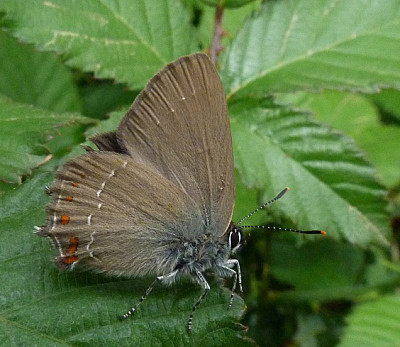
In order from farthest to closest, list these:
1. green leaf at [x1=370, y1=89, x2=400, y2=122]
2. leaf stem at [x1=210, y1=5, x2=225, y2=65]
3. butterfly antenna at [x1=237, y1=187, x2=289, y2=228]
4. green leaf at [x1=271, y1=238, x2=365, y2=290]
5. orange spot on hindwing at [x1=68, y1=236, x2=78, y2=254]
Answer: green leaf at [x1=370, y1=89, x2=400, y2=122] → green leaf at [x1=271, y1=238, x2=365, y2=290] → leaf stem at [x1=210, y1=5, x2=225, y2=65] → butterfly antenna at [x1=237, y1=187, x2=289, y2=228] → orange spot on hindwing at [x1=68, y1=236, x2=78, y2=254]

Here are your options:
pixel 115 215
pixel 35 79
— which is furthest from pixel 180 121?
pixel 35 79

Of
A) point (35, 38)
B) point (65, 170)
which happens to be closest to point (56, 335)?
point (65, 170)

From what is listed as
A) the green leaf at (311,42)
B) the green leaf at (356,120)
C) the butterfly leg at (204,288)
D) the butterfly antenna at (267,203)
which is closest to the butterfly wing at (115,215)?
the butterfly leg at (204,288)

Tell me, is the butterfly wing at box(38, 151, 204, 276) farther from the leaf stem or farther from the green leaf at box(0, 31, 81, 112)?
the green leaf at box(0, 31, 81, 112)

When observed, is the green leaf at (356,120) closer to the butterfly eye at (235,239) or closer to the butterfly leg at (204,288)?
the butterfly eye at (235,239)

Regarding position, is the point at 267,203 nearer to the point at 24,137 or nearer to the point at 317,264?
the point at 24,137

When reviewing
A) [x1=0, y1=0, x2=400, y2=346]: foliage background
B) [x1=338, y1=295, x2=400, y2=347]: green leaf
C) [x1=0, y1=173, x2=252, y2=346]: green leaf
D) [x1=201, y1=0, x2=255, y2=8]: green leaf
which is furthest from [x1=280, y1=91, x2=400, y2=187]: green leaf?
[x1=0, y1=173, x2=252, y2=346]: green leaf

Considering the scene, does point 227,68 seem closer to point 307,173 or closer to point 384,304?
point 307,173
